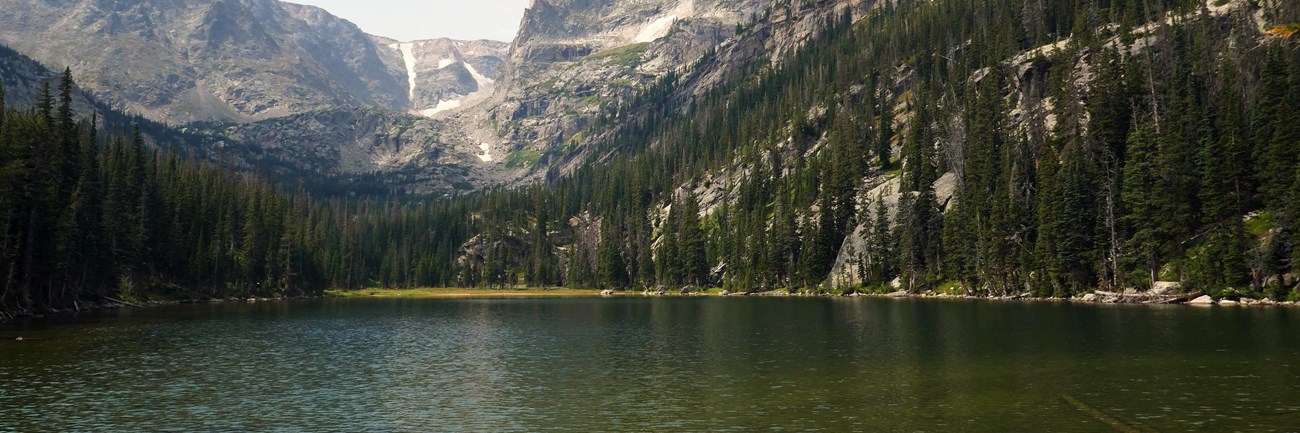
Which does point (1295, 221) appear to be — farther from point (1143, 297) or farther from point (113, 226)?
point (113, 226)

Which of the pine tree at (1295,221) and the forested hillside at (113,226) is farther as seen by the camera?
the forested hillside at (113,226)

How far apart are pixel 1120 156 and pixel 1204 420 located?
12119 centimetres

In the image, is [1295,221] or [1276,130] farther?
[1276,130]

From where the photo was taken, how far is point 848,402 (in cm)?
3675

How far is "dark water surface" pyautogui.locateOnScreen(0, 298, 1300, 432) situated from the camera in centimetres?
3294

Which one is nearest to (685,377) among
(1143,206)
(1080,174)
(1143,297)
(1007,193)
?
(1143,297)

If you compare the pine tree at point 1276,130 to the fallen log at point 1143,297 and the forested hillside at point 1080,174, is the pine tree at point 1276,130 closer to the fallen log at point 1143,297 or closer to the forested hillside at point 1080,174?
the forested hillside at point 1080,174

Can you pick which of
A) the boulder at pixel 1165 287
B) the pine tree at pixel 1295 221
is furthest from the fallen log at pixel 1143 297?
the pine tree at pixel 1295 221

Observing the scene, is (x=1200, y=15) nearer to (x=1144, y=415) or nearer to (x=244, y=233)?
(x=1144, y=415)

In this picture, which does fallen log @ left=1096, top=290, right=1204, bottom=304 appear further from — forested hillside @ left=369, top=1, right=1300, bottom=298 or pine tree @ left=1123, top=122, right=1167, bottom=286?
pine tree @ left=1123, top=122, right=1167, bottom=286

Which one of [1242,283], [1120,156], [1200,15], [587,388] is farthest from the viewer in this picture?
[1200,15]

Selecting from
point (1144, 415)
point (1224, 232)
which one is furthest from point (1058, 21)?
point (1144, 415)

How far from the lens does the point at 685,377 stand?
152ft

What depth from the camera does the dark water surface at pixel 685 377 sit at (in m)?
32.9
